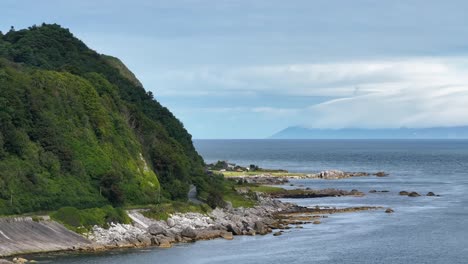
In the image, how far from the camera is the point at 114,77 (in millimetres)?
170875

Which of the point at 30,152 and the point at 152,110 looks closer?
the point at 30,152

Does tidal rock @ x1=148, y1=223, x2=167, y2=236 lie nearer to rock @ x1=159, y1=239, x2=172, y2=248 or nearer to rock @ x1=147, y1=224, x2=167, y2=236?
rock @ x1=147, y1=224, x2=167, y2=236

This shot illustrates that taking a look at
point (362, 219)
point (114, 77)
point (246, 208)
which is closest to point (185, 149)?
point (114, 77)

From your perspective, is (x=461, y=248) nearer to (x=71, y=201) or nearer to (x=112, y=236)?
(x=112, y=236)

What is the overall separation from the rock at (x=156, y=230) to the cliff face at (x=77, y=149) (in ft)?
31.5

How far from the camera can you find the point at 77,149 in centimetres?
11525

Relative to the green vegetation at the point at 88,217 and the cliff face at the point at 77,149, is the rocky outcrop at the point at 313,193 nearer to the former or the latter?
the cliff face at the point at 77,149


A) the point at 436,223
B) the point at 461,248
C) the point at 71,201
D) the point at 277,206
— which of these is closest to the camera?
the point at 461,248

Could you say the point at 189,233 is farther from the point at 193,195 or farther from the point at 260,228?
the point at 193,195

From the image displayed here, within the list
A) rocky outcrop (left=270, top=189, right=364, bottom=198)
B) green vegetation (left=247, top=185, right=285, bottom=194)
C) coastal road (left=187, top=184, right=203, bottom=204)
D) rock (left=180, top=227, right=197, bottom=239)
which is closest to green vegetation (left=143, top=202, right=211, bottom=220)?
coastal road (left=187, top=184, right=203, bottom=204)

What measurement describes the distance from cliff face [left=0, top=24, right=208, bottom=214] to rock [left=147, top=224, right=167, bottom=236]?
31.5 feet

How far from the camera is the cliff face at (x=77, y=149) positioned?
102 m

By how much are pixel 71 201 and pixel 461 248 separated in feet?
158

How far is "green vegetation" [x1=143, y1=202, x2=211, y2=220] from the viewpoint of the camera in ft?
351
